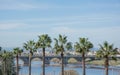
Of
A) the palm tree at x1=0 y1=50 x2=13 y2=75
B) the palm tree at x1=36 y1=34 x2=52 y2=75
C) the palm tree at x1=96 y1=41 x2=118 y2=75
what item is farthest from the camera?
the palm tree at x1=0 y1=50 x2=13 y2=75

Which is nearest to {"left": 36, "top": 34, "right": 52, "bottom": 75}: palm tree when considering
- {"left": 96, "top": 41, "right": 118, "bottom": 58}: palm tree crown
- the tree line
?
the tree line

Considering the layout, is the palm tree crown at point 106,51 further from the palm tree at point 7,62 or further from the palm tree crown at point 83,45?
the palm tree at point 7,62

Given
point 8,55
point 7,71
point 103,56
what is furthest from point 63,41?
point 7,71

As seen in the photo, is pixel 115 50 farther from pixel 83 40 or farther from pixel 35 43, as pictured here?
pixel 35 43

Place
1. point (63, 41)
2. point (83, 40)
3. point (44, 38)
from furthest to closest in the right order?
1. point (44, 38)
2. point (63, 41)
3. point (83, 40)

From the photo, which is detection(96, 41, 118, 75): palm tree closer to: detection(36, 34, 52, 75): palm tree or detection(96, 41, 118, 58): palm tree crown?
detection(96, 41, 118, 58): palm tree crown

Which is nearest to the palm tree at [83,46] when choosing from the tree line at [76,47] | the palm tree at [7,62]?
the tree line at [76,47]

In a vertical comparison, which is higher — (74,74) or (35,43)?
(35,43)

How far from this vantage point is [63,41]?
74250mm

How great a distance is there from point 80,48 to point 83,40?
1.52 m

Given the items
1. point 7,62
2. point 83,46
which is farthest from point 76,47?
point 7,62

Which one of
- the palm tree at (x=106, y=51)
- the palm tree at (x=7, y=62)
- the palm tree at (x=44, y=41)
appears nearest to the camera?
the palm tree at (x=106, y=51)

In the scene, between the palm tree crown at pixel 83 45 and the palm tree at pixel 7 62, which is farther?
the palm tree at pixel 7 62

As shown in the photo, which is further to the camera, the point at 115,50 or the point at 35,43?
the point at 35,43
